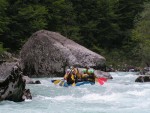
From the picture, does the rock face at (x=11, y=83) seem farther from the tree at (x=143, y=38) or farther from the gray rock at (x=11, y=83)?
the tree at (x=143, y=38)

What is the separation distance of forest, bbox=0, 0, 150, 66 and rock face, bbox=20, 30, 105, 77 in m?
4.04

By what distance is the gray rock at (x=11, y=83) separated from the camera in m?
12.8

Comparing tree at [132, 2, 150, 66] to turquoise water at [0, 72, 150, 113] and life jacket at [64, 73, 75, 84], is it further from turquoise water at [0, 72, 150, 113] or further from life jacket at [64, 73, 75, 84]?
turquoise water at [0, 72, 150, 113]

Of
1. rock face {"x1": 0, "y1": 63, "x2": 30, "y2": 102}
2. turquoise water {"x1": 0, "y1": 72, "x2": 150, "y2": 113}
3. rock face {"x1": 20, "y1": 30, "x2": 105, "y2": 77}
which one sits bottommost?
turquoise water {"x1": 0, "y1": 72, "x2": 150, "y2": 113}

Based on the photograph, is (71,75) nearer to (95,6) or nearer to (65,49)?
(65,49)

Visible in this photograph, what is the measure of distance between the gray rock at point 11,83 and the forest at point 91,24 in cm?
1449

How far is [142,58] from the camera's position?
34125 mm

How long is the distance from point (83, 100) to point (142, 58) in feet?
68.5

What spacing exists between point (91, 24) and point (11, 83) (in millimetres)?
23707

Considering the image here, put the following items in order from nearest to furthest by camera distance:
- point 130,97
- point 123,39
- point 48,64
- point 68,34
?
point 130,97 → point 48,64 → point 68,34 → point 123,39

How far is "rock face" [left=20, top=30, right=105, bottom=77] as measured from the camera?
2342 centimetres

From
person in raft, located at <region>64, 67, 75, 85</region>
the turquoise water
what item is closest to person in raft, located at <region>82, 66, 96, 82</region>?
person in raft, located at <region>64, 67, 75, 85</region>

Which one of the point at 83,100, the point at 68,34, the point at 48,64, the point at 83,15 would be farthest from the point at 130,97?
the point at 83,15

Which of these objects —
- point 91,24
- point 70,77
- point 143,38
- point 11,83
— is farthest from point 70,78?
point 91,24
